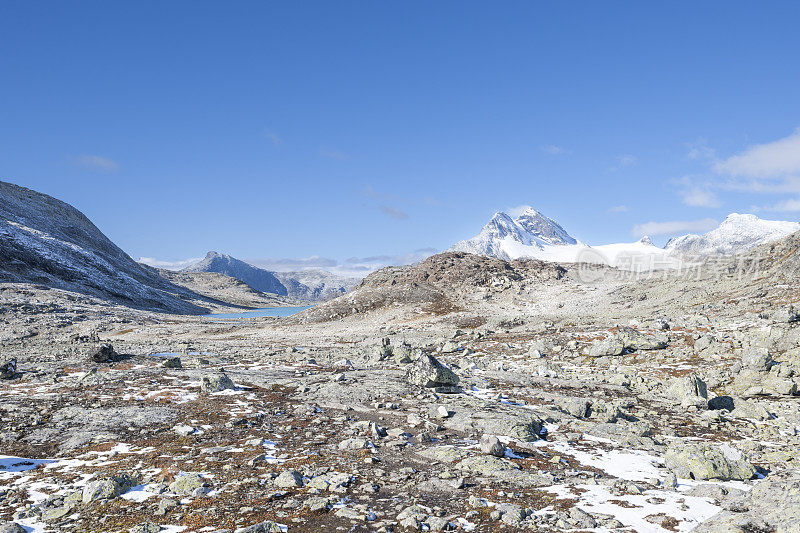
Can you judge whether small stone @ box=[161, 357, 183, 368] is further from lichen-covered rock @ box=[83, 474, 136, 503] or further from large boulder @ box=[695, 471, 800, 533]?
large boulder @ box=[695, 471, 800, 533]

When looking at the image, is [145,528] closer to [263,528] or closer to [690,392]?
[263,528]

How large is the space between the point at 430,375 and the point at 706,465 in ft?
42.3

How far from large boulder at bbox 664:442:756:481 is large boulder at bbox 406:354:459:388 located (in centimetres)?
1150

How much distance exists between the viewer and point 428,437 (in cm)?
1441

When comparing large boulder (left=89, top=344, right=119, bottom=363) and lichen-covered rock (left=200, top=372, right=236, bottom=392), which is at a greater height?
lichen-covered rock (left=200, top=372, right=236, bottom=392)

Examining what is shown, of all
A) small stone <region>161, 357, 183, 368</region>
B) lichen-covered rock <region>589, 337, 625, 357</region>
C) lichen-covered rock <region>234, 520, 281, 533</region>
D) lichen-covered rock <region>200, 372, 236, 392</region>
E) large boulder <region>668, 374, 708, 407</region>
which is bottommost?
small stone <region>161, 357, 183, 368</region>

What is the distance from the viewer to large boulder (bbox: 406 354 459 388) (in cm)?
2236

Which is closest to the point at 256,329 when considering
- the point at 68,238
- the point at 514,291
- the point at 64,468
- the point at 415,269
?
the point at 415,269

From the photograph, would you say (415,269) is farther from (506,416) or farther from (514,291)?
(506,416)

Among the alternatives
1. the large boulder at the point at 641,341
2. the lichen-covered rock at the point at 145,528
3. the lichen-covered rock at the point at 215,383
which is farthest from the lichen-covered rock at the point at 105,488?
the large boulder at the point at 641,341

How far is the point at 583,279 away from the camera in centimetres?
8969

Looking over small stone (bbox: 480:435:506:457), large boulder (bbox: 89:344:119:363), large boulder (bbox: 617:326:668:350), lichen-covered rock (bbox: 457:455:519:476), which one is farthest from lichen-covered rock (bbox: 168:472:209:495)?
large boulder (bbox: 617:326:668:350)

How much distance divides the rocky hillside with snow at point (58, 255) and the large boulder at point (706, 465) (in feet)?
401

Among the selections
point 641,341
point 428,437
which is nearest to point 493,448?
point 428,437
